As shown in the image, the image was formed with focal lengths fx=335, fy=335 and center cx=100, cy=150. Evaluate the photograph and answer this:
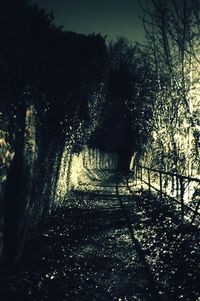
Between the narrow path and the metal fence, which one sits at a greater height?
the metal fence

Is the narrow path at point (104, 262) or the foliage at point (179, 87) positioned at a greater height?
the foliage at point (179, 87)

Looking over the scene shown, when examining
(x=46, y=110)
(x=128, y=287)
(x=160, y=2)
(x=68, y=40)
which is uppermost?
(x=160, y=2)

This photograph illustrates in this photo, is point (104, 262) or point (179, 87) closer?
point (104, 262)

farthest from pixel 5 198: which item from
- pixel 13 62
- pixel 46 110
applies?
pixel 46 110

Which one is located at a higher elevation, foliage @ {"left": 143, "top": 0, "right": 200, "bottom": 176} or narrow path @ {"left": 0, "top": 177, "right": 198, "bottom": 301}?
foliage @ {"left": 143, "top": 0, "right": 200, "bottom": 176}

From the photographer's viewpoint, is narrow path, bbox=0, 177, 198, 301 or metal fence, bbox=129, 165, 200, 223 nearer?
narrow path, bbox=0, 177, 198, 301

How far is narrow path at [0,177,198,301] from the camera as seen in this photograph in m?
4.11

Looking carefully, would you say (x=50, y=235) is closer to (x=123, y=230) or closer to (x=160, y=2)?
(x=123, y=230)

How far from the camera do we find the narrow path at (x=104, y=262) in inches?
162

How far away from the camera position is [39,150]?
6.55 metres

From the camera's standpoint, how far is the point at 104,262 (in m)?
5.24

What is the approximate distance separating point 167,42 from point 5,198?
26.3 ft

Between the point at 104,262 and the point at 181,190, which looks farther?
the point at 181,190

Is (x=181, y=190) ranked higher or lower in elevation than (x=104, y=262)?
higher
